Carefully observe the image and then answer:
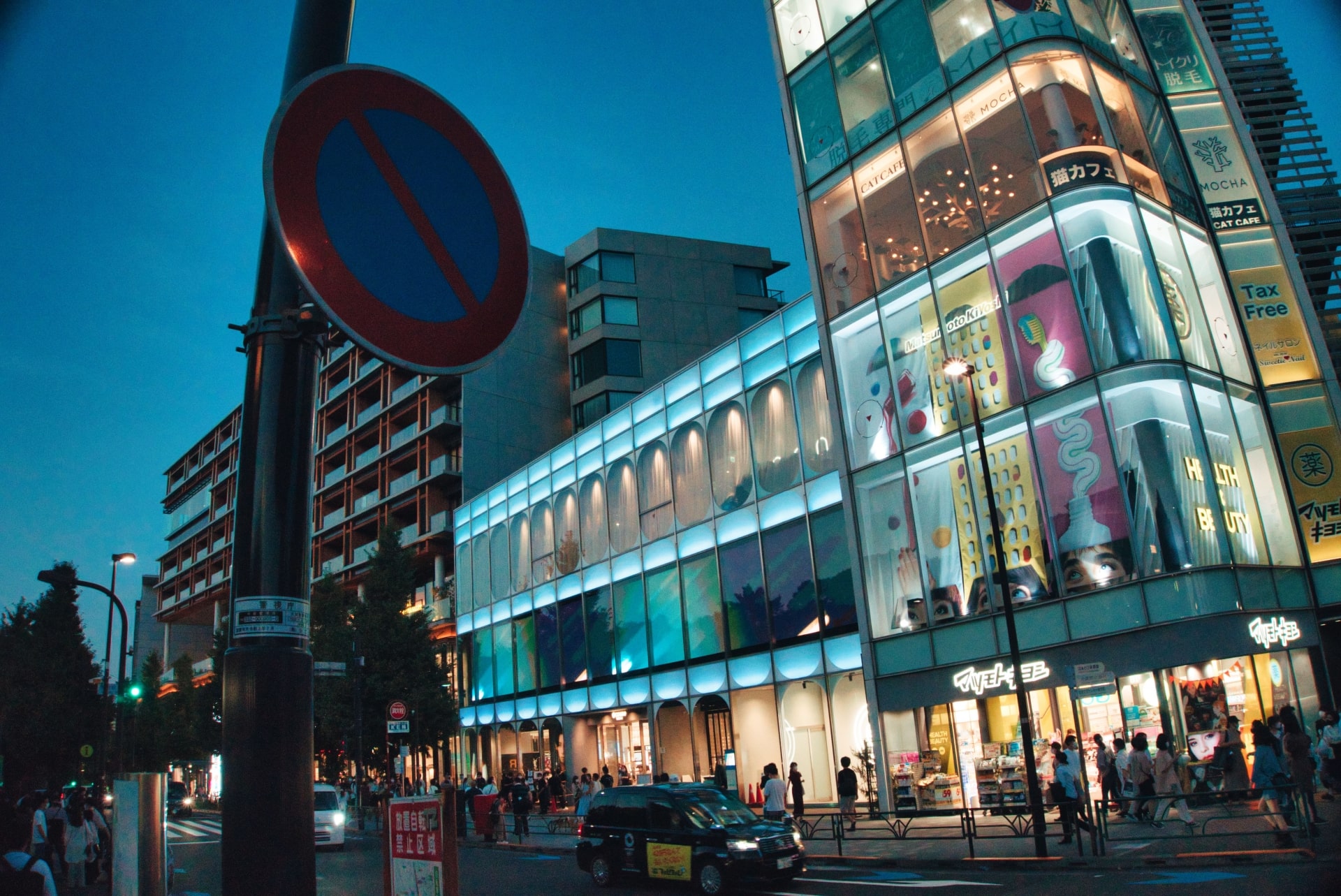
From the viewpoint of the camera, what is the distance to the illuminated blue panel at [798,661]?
29.5 metres

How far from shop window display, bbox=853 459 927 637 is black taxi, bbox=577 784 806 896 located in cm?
1008

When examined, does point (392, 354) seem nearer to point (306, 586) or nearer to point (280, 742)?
point (306, 586)

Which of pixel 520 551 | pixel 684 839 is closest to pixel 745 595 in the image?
pixel 520 551

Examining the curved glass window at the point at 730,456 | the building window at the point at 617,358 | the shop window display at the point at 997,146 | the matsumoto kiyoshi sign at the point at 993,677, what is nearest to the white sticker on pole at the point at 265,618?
the matsumoto kiyoshi sign at the point at 993,677

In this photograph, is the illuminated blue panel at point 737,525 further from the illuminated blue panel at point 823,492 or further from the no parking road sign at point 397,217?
the no parking road sign at point 397,217

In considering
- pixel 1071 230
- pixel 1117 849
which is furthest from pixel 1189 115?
pixel 1117 849

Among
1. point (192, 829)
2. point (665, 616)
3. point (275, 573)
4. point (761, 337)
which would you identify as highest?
point (761, 337)

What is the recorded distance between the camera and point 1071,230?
2305 centimetres

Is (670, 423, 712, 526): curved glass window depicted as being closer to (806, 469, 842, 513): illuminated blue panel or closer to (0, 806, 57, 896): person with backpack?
(806, 469, 842, 513): illuminated blue panel

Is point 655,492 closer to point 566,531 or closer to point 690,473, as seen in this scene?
point 690,473

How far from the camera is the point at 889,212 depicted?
27516mm

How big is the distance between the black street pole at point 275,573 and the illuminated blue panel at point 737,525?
2881 cm

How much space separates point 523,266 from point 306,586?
1.45 metres

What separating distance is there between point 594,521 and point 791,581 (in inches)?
456
